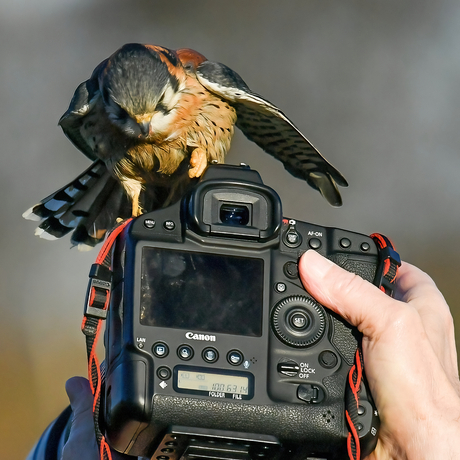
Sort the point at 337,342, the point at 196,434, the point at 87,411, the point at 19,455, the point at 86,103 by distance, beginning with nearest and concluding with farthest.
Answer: the point at 196,434, the point at 337,342, the point at 87,411, the point at 86,103, the point at 19,455

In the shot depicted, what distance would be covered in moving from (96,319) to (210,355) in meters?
0.26

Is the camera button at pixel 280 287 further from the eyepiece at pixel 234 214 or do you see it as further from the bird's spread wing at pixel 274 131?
the bird's spread wing at pixel 274 131

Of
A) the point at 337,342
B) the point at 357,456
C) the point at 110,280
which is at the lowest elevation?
the point at 357,456

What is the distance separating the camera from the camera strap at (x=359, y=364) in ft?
4.51

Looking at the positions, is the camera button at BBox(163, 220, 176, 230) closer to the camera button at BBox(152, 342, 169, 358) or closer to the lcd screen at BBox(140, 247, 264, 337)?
the lcd screen at BBox(140, 247, 264, 337)

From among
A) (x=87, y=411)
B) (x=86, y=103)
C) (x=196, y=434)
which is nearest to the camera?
(x=196, y=434)

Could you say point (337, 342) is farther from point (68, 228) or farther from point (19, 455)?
point (19, 455)

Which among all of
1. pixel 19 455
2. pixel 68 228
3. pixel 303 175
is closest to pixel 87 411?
pixel 68 228

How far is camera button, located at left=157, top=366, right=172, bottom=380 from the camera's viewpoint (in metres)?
1.34

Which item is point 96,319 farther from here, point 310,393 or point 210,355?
point 310,393

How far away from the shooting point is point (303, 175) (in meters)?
3.33

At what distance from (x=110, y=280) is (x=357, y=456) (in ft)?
2.12

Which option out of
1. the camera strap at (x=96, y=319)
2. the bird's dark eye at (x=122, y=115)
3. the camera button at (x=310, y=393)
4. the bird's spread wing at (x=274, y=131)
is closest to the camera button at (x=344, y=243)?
the camera button at (x=310, y=393)

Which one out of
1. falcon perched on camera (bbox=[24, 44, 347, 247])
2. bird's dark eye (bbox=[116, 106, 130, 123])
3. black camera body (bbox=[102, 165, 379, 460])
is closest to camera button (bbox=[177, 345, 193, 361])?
black camera body (bbox=[102, 165, 379, 460])
